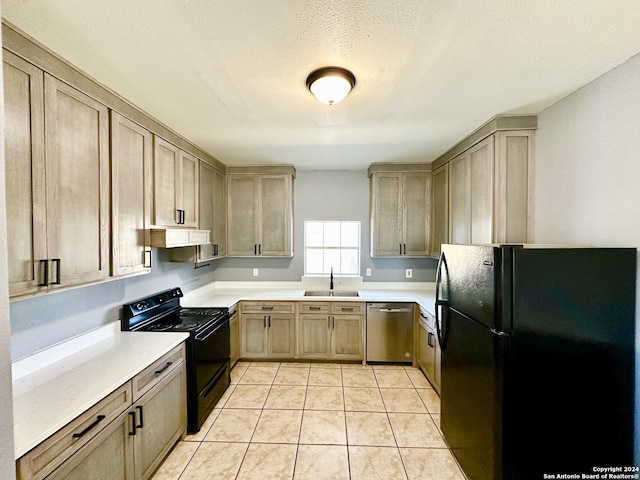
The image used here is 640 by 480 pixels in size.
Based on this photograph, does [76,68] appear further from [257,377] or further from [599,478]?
[599,478]

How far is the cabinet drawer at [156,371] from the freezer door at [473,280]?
80.2 inches

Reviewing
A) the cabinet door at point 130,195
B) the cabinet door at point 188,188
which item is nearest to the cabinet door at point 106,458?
the cabinet door at point 130,195

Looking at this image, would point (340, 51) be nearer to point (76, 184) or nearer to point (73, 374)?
point (76, 184)

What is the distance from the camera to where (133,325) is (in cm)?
238

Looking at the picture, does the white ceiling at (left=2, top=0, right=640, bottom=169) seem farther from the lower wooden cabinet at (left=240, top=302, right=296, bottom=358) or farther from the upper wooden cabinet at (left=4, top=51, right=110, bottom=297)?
the lower wooden cabinet at (left=240, top=302, right=296, bottom=358)

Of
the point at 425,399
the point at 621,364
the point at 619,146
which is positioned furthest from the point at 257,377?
the point at 619,146

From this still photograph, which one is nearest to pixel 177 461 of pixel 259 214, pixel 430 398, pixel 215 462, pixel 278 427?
pixel 215 462

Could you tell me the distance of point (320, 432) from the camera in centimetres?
238

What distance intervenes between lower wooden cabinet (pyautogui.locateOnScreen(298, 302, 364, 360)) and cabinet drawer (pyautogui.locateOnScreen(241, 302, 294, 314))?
199 mm

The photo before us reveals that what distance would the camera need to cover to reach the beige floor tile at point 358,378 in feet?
10.3


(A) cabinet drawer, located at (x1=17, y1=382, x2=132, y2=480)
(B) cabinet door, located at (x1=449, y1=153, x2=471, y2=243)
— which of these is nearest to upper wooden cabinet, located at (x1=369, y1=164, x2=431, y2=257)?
(B) cabinet door, located at (x1=449, y1=153, x2=471, y2=243)

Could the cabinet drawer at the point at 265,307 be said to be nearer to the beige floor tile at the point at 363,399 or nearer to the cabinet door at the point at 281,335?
the cabinet door at the point at 281,335

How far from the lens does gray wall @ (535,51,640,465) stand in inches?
62.6

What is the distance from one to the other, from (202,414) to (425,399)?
6.73 ft
